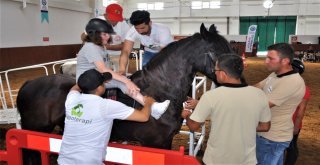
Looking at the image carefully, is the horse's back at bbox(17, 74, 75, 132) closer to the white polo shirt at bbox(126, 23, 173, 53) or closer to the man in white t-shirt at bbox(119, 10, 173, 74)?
the man in white t-shirt at bbox(119, 10, 173, 74)

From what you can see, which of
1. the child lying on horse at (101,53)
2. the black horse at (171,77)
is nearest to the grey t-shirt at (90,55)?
the child lying on horse at (101,53)

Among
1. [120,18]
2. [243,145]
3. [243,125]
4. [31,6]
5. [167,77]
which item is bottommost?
[243,145]

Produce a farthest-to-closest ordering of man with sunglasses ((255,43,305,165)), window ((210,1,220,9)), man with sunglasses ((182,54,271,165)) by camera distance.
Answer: window ((210,1,220,9)) < man with sunglasses ((255,43,305,165)) < man with sunglasses ((182,54,271,165))

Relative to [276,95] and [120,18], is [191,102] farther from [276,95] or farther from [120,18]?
[120,18]

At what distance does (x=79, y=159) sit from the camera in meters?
2.24

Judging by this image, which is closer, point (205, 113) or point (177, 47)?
point (205, 113)

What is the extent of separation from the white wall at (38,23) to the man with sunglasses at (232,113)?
16393mm

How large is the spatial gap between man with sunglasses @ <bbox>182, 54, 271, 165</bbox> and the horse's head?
690mm

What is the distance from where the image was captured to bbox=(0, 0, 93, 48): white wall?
1627 centimetres

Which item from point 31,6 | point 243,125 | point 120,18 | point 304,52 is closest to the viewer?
point 243,125

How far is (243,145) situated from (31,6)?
18969 mm

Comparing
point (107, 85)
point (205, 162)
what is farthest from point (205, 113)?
point (107, 85)

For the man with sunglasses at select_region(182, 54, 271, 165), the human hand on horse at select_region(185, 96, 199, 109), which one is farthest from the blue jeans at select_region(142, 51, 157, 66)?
the man with sunglasses at select_region(182, 54, 271, 165)

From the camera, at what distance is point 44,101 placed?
→ 3461 mm
